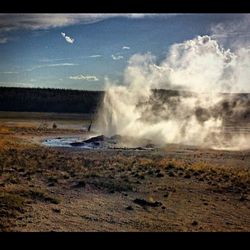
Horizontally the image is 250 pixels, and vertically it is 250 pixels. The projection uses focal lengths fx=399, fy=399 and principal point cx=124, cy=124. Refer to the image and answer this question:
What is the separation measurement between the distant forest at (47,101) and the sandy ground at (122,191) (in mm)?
29657

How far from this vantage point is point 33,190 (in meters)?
9.04

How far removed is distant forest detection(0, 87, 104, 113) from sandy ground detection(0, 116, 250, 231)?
29657 mm

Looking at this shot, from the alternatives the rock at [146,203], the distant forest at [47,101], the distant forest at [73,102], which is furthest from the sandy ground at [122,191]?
the distant forest at [47,101]

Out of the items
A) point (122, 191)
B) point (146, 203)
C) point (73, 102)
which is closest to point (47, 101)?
point (73, 102)

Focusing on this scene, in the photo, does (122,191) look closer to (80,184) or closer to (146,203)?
(146,203)

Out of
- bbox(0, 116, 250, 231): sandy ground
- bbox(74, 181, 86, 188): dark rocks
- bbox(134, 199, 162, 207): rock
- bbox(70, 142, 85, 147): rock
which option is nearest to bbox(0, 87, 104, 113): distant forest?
bbox(70, 142, 85, 147): rock

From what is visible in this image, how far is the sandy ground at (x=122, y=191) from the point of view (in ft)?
23.7

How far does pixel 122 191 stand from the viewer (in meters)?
9.34

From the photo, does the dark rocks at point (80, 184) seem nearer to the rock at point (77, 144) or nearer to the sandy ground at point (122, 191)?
the sandy ground at point (122, 191)

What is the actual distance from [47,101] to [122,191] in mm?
42252
